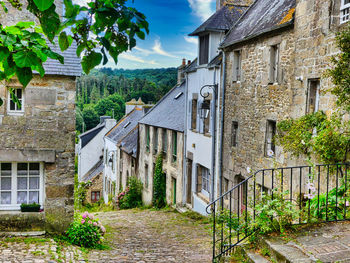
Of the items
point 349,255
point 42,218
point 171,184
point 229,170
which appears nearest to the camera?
point 349,255

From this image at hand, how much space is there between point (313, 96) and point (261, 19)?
477 centimetres

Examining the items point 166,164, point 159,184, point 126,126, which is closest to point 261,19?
point 166,164

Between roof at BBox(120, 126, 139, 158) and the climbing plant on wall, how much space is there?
24.0 metres

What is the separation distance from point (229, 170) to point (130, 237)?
4.55 metres

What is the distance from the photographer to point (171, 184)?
71.3 feet

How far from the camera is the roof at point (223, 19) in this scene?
16047 millimetres

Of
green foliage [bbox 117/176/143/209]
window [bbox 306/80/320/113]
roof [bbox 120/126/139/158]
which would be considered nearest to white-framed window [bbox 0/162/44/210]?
window [bbox 306/80/320/113]

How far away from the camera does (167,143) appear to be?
2206 cm

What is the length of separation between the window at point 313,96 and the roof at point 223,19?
7.13 metres

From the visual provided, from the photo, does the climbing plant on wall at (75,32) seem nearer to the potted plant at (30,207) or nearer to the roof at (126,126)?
the potted plant at (30,207)

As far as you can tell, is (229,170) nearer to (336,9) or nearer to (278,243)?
(336,9)

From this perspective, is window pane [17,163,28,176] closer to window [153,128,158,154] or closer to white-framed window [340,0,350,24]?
white-framed window [340,0,350,24]

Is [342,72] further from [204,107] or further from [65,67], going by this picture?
[204,107]

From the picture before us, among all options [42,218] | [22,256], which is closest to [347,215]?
[22,256]
